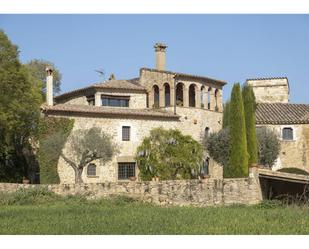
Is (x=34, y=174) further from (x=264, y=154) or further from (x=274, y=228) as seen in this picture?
(x=274, y=228)

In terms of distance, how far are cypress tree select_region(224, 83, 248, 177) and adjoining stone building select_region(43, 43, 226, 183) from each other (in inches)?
157

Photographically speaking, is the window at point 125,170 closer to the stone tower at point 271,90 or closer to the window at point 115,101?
the window at point 115,101

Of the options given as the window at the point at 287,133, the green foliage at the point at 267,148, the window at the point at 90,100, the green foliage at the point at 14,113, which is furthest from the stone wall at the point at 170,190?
the window at the point at 287,133

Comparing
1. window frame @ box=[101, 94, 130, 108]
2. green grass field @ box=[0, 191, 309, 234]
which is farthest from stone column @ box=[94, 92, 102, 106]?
green grass field @ box=[0, 191, 309, 234]

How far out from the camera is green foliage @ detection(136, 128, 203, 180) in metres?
29.5

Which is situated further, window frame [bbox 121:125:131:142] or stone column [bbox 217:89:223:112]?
stone column [bbox 217:89:223:112]

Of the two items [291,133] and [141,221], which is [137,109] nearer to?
[291,133]

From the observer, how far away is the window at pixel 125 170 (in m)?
31.0

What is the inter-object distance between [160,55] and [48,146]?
37.2 feet

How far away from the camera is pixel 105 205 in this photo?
866 inches

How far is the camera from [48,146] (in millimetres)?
28297

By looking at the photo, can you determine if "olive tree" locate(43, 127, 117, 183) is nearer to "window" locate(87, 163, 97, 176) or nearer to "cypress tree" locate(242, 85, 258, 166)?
"window" locate(87, 163, 97, 176)

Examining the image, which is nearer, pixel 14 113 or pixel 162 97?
pixel 14 113

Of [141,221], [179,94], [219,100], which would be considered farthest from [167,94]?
[141,221]
